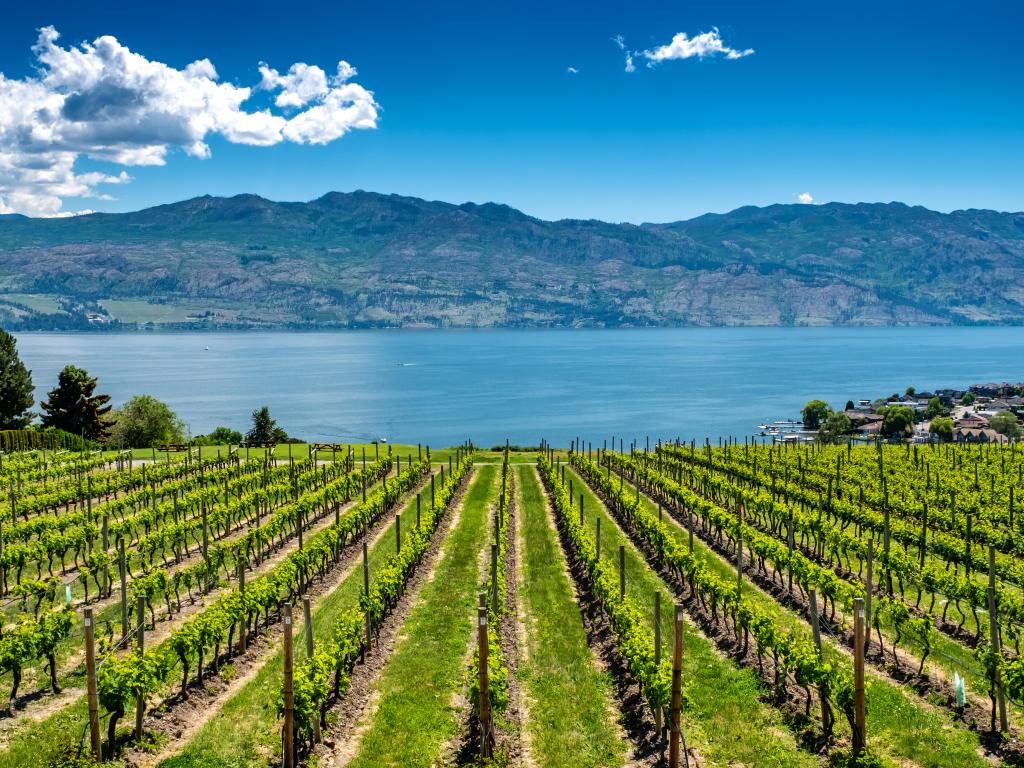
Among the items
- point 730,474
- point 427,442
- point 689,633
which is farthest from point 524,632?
point 427,442

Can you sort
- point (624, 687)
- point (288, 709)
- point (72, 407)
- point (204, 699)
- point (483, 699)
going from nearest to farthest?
point (288, 709) → point (483, 699) → point (204, 699) → point (624, 687) → point (72, 407)

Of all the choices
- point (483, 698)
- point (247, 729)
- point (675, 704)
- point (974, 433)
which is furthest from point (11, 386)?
point (974, 433)

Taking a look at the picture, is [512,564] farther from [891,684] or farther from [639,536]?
[891,684]

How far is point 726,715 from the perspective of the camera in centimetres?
1348

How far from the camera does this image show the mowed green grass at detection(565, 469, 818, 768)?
474 inches

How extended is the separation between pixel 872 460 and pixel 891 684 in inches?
1532

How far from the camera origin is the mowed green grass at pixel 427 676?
12.4 metres

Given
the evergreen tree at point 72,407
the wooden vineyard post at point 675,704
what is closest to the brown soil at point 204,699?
the wooden vineyard post at point 675,704

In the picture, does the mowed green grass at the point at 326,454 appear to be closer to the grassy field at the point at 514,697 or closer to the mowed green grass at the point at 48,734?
the grassy field at the point at 514,697

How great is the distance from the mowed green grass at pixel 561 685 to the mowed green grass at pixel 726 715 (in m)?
1.40

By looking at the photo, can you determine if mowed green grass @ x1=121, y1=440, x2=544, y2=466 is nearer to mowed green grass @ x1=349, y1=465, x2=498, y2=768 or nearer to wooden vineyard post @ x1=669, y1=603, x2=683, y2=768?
mowed green grass @ x1=349, y1=465, x2=498, y2=768

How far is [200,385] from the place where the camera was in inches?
7805

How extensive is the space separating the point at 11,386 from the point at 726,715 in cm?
8037

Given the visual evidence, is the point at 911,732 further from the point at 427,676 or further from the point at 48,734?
the point at 48,734
